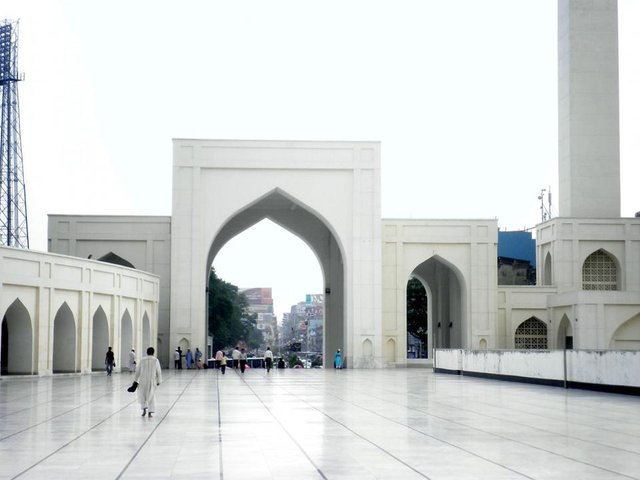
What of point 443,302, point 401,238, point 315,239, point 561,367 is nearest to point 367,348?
point 401,238

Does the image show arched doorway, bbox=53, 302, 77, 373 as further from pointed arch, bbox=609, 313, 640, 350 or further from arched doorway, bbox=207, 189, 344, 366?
pointed arch, bbox=609, 313, 640, 350

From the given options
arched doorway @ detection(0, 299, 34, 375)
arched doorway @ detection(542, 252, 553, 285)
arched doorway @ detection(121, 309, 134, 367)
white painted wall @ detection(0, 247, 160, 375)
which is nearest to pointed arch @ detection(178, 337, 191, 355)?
white painted wall @ detection(0, 247, 160, 375)

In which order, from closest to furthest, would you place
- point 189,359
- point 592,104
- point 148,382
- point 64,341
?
point 148,382 < point 64,341 < point 189,359 < point 592,104

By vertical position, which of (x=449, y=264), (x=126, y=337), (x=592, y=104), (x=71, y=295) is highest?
(x=592, y=104)

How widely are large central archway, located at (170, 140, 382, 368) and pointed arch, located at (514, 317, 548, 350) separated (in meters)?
6.62

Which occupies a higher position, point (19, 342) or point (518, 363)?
point (19, 342)

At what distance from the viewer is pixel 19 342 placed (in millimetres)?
27281

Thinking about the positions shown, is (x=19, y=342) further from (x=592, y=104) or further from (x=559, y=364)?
(x=592, y=104)

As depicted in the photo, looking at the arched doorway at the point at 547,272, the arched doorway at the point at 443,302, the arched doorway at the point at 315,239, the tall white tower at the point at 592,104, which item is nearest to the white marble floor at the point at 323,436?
the tall white tower at the point at 592,104

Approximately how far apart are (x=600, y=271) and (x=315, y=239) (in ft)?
42.8

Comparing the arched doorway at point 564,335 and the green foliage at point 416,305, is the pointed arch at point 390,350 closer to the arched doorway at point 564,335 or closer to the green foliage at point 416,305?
the arched doorway at point 564,335

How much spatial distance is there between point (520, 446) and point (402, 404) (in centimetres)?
646

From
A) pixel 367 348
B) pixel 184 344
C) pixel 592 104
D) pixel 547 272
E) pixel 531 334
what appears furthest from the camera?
pixel 547 272

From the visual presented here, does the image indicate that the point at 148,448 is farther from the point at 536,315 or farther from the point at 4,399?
the point at 536,315
